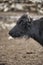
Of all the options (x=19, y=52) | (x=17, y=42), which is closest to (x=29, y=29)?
(x=19, y=52)

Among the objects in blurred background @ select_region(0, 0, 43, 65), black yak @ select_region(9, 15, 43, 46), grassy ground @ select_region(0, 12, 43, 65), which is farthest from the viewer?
blurred background @ select_region(0, 0, 43, 65)

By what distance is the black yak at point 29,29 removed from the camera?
23.7 ft

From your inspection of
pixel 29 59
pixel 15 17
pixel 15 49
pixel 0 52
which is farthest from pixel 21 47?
pixel 15 17

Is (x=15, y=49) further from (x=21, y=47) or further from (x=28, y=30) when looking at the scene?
(x=28, y=30)

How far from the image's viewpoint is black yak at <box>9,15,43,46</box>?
284 inches

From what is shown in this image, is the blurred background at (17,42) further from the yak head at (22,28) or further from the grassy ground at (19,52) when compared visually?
the yak head at (22,28)

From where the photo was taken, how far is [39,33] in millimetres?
7227

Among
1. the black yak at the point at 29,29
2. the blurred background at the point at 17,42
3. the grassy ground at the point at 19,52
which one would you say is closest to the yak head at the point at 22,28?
the black yak at the point at 29,29

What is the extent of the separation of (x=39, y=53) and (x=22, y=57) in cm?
70

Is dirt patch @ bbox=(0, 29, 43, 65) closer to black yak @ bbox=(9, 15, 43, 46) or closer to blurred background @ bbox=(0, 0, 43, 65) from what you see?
blurred background @ bbox=(0, 0, 43, 65)

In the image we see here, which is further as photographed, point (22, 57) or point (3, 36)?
point (3, 36)

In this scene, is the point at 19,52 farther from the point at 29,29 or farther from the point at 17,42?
the point at 17,42

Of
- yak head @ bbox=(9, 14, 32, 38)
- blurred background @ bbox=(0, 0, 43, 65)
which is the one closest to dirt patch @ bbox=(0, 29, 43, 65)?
blurred background @ bbox=(0, 0, 43, 65)

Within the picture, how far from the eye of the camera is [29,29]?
7.36 metres
